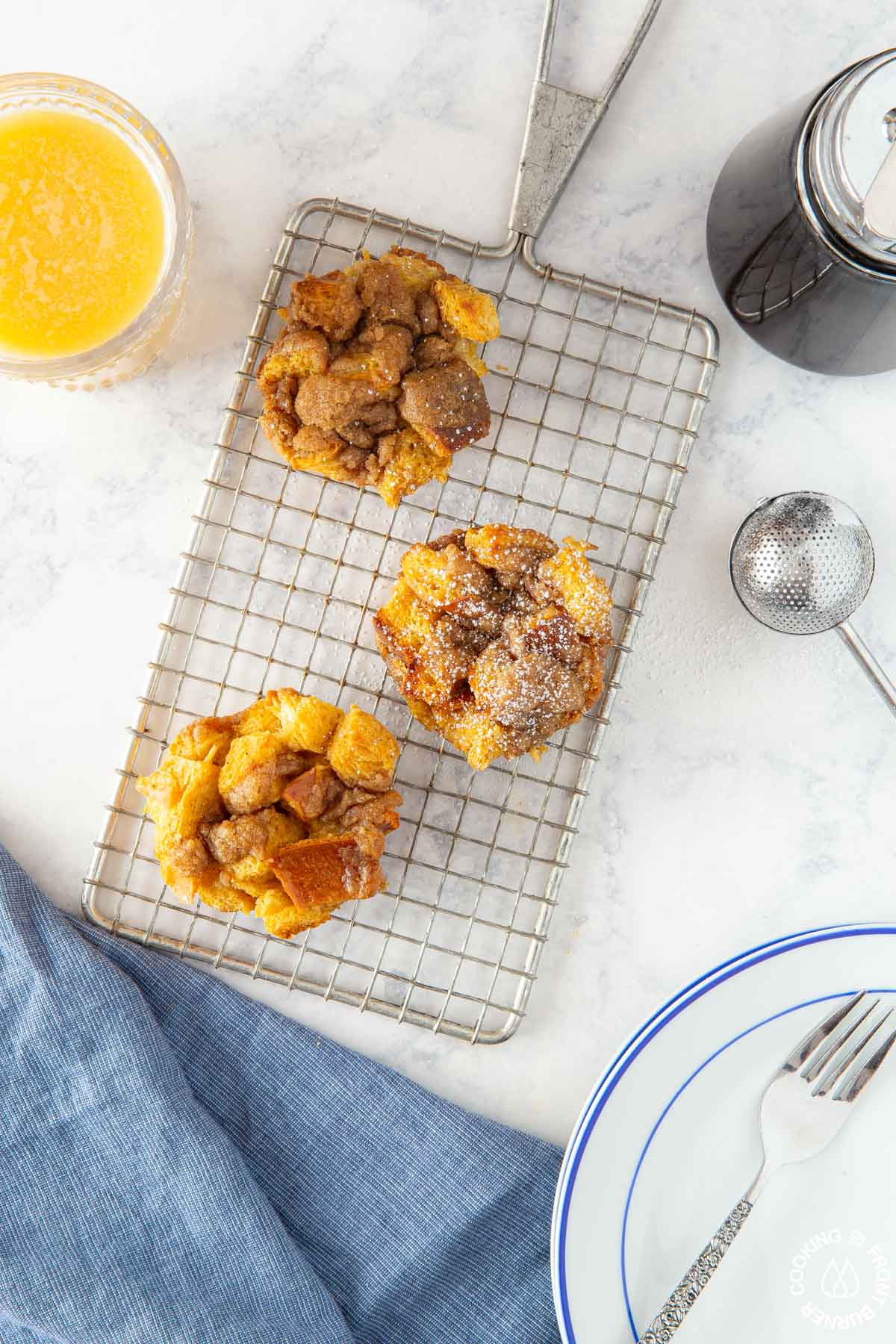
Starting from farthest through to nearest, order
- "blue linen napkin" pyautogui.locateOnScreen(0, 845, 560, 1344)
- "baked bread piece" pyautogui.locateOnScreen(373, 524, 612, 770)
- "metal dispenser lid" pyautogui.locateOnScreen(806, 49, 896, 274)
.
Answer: "blue linen napkin" pyautogui.locateOnScreen(0, 845, 560, 1344) < "baked bread piece" pyautogui.locateOnScreen(373, 524, 612, 770) < "metal dispenser lid" pyautogui.locateOnScreen(806, 49, 896, 274)

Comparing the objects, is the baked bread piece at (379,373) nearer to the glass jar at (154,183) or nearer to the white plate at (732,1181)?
the glass jar at (154,183)

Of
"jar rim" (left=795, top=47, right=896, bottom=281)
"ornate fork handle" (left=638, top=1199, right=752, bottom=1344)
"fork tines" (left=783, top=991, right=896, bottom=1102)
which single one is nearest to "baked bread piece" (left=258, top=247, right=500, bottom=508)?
"jar rim" (left=795, top=47, right=896, bottom=281)

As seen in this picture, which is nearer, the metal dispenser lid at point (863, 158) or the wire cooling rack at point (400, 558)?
the metal dispenser lid at point (863, 158)

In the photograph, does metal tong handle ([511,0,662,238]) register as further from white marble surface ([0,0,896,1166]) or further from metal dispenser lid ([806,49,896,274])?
metal dispenser lid ([806,49,896,274])

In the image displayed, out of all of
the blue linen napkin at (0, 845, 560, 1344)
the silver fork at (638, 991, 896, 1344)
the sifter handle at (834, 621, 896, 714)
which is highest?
the sifter handle at (834, 621, 896, 714)

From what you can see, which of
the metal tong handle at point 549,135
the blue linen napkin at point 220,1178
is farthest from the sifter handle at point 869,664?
the blue linen napkin at point 220,1178

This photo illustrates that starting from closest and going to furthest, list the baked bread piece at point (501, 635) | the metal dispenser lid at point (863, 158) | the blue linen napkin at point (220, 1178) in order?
the metal dispenser lid at point (863, 158)
the baked bread piece at point (501, 635)
the blue linen napkin at point (220, 1178)

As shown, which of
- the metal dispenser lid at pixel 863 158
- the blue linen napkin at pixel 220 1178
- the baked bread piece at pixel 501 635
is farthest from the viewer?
the blue linen napkin at pixel 220 1178
